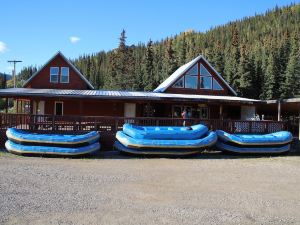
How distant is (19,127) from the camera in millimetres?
17344

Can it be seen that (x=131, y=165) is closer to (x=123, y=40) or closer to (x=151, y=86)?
(x=151, y=86)

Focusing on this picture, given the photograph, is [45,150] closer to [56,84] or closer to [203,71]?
[56,84]

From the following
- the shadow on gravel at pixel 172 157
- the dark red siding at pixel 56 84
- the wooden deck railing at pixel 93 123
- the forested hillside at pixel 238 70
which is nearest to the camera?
the shadow on gravel at pixel 172 157

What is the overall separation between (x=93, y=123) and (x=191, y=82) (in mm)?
14344

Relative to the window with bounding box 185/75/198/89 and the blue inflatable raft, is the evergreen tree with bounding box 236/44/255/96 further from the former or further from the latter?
the blue inflatable raft

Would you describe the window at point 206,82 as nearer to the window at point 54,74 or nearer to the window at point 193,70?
the window at point 193,70

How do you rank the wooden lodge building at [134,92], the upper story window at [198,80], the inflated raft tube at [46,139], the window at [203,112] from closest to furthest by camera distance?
the inflated raft tube at [46,139] < the wooden lodge building at [134,92] < the window at [203,112] < the upper story window at [198,80]

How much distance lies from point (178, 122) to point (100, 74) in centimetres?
9472

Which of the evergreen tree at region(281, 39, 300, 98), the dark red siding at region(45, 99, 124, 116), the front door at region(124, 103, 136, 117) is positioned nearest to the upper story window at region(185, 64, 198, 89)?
the front door at region(124, 103, 136, 117)

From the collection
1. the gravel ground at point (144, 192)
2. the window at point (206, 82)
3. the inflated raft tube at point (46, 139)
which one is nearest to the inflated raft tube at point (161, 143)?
the gravel ground at point (144, 192)

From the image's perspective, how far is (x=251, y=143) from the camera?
17156mm

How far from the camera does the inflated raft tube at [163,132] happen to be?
1599 cm

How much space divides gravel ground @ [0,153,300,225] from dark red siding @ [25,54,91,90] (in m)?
15.7

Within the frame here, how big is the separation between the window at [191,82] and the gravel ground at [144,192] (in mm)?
16541
